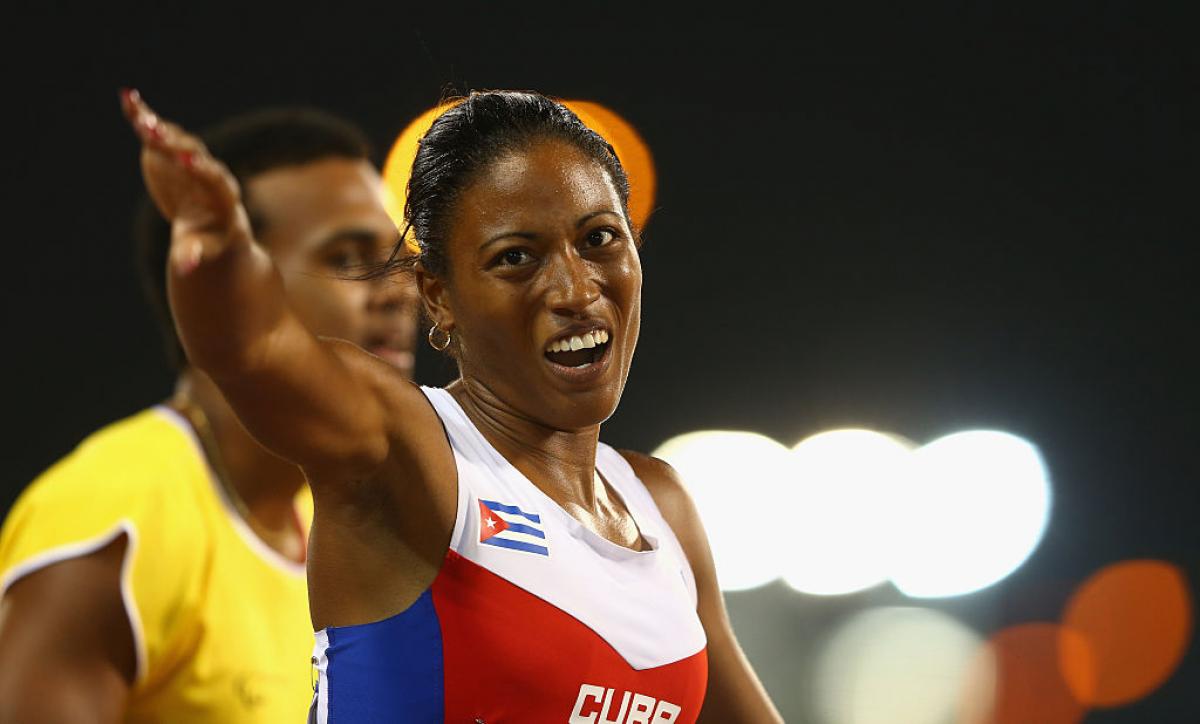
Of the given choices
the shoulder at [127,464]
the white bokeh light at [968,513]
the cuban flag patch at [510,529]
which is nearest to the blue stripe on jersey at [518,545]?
the cuban flag patch at [510,529]

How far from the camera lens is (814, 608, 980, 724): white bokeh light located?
364 inches

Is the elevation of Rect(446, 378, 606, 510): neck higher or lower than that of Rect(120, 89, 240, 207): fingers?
lower

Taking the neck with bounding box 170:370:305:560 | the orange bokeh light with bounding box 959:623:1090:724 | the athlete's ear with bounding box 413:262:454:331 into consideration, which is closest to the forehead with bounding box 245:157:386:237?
the neck with bounding box 170:370:305:560

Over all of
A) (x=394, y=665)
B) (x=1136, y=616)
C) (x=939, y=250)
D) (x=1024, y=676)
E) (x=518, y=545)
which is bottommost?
(x=1024, y=676)

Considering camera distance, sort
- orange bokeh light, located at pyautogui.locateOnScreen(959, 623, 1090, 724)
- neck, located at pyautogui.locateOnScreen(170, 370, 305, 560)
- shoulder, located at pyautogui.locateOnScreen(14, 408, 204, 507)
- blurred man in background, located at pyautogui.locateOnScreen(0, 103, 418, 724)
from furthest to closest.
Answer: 1. orange bokeh light, located at pyautogui.locateOnScreen(959, 623, 1090, 724)
2. neck, located at pyautogui.locateOnScreen(170, 370, 305, 560)
3. shoulder, located at pyautogui.locateOnScreen(14, 408, 204, 507)
4. blurred man in background, located at pyautogui.locateOnScreen(0, 103, 418, 724)

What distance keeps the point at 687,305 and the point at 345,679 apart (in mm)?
7708

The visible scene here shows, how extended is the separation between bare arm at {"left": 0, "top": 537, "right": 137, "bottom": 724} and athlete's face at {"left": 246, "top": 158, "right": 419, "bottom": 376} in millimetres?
588

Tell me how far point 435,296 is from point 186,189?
679 mm

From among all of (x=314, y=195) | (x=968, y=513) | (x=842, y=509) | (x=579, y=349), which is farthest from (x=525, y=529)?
(x=968, y=513)

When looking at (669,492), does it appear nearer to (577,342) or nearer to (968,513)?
(577,342)

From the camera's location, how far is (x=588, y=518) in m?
1.81

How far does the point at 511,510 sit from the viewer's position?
5.39 ft

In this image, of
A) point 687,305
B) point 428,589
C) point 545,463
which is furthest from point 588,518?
point 687,305

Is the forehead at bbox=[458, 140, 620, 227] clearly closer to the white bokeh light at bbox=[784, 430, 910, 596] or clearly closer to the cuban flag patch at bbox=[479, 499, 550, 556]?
the cuban flag patch at bbox=[479, 499, 550, 556]
